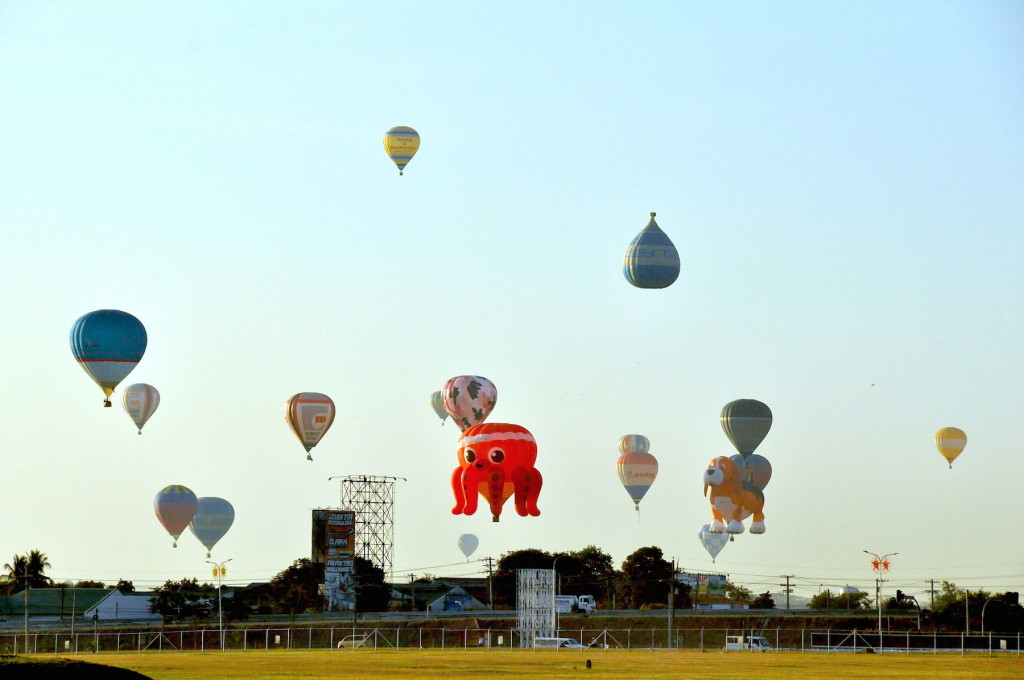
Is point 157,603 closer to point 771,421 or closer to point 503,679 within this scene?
point 771,421

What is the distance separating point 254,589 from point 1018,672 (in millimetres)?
123132

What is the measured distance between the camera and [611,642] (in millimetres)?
112250

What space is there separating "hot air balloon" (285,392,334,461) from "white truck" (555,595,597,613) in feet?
191

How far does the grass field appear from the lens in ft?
177

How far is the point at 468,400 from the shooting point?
77.6 m

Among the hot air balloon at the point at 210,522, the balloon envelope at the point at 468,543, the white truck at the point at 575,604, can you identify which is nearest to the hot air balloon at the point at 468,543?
the balloon envelope at the point at 468,543

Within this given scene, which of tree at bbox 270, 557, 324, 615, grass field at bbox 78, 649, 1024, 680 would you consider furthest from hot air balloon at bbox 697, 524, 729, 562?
tree at bbox 270, 557, 324, 615

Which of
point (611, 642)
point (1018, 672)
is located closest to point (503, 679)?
point (1018, 672)

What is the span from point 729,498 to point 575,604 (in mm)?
76953

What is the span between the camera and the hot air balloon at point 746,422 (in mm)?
83125

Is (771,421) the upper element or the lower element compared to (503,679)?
upper

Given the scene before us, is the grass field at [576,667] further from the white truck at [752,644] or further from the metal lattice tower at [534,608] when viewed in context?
the metal lattice tower at [534,608]

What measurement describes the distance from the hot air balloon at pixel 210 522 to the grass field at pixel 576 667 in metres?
38.3

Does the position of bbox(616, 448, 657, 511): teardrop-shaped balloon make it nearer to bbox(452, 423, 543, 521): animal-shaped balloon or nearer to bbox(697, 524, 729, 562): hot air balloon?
bbox(697, 524, 729, 562): hot air balloon
